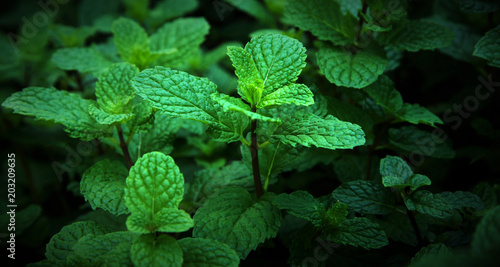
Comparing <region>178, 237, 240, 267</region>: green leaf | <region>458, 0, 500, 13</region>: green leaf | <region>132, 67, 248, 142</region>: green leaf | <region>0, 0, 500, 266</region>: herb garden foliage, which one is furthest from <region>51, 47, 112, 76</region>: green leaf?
<region>458, 0, 500, 13</region>: green leaf

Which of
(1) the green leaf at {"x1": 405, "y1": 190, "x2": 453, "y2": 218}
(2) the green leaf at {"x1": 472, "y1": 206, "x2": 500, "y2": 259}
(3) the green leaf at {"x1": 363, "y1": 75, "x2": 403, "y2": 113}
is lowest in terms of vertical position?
(1) the green leaf at {"x1": 405, "y1": 190, "x2": 453, "y2": 218}

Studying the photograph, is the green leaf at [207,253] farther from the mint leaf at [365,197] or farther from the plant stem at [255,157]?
the mint leaf at [365,197]

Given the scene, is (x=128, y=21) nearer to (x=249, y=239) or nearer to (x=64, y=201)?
(x=64, y=201)

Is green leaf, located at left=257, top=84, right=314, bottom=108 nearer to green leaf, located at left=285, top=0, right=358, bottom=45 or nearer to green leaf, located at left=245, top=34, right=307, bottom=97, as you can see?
green leaf, located at left=245, top=34, right=307, bottom=97

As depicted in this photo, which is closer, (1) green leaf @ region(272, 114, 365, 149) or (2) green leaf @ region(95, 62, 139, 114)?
(1) green leaf @ region(272, 114, 365, 149)

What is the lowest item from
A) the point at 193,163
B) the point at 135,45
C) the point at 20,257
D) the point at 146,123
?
the point at 20,257

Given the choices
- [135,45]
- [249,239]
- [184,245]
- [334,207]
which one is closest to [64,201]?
[135,45]

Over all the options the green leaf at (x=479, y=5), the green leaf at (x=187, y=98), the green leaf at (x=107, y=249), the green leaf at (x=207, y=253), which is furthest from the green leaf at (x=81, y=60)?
the green leaf at (x=479, y=5)
